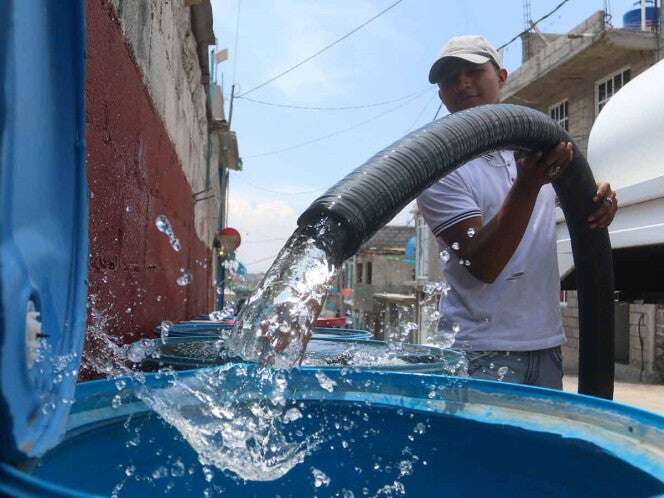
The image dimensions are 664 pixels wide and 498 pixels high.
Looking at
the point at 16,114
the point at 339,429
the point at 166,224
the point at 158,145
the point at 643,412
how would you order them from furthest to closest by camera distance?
the point at 166,224 → the point at 158,145 → the point at 339,429 → the point at 643,412 → the point at 16,114

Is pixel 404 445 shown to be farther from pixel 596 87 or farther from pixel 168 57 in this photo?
pixel 596 87

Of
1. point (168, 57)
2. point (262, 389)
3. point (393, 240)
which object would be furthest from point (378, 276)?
point (262, 389)

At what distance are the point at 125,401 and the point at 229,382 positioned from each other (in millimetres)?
245

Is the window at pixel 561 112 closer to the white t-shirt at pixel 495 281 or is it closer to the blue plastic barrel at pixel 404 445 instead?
the white t-shirt at pixel 495 281

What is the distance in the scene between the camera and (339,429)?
4.66 ft

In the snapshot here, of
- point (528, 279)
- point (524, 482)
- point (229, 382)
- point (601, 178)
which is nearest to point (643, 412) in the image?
point (524, 482)

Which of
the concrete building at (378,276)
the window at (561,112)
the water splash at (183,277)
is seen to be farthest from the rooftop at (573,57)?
the concrete building at (378,276)

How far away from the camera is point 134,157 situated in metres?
2.47

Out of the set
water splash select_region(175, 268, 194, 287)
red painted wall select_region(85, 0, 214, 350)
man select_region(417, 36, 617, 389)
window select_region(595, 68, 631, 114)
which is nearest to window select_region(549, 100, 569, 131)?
window select_region(595, 68, 631, 114)

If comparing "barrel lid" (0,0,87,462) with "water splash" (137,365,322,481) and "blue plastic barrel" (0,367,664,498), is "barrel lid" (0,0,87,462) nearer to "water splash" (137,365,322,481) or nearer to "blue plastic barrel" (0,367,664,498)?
"blue plastic barrel" (0,367,664,498)

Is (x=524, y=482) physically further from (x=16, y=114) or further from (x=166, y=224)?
(x=166, y=224)

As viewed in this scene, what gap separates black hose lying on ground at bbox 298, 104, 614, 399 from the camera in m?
1.37

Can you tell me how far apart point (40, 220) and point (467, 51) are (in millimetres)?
1688

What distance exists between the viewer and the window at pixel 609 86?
14.2 meters
